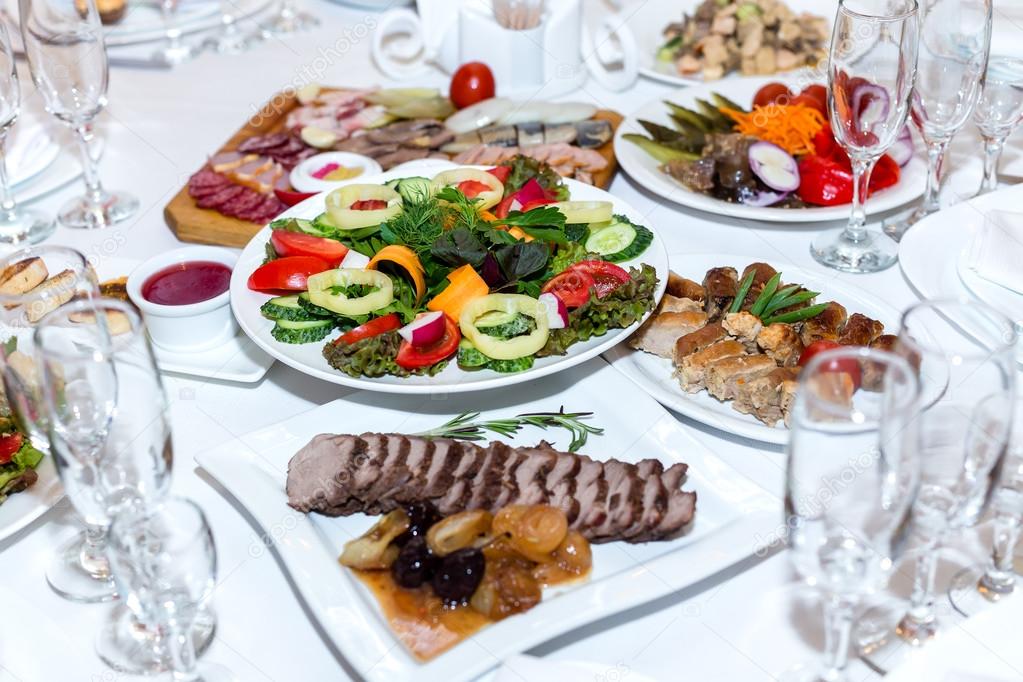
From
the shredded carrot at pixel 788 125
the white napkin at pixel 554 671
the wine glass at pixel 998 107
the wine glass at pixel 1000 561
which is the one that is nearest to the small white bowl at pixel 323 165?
the shredded carrot at pixel 788 125

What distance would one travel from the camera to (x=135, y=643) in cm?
151

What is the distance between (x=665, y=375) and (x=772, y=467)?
0.92 ft

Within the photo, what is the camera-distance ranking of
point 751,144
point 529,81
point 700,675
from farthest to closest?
1. point 529,81
2. point 751,144
3. point 700,675

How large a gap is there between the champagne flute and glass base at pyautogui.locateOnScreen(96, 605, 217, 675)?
207 millimetres

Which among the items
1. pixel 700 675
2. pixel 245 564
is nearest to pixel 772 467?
pixel 700 675

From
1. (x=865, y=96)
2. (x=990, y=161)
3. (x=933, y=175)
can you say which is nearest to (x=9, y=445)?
(x=865, y=96)

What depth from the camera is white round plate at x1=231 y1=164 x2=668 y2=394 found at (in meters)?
1.80

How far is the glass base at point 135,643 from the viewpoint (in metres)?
1.48

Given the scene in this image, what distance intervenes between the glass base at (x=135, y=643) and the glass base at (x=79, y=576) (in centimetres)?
4

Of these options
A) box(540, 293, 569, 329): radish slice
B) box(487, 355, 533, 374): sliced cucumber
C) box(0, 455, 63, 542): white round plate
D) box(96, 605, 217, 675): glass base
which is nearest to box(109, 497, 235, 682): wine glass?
box(96, 605, 217, 675): glass base

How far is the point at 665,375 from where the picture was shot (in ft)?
6.54

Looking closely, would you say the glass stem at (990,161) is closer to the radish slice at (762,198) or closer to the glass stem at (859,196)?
the glass stem at (859,196)

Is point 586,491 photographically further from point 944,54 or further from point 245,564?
point 944,54

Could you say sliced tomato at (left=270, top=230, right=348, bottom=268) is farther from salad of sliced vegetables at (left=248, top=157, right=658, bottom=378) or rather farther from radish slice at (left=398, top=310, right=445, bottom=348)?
radish slice at (left=398, top=310, right=445, bottom=348)
